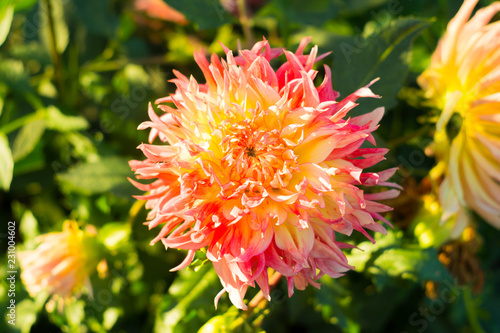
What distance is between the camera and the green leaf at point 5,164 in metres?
0.72

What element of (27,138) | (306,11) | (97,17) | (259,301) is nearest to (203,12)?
(306,11)

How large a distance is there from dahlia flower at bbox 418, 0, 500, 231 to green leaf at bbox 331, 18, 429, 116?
0.09 metres

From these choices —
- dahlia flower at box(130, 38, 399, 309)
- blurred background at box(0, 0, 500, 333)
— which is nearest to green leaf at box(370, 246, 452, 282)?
blurred background at box(0, 0, 500, 333)

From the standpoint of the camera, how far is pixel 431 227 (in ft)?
2.35

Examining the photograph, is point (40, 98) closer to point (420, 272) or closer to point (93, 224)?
point (93, 224)

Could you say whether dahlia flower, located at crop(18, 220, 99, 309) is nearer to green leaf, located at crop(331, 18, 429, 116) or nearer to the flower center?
the flower center

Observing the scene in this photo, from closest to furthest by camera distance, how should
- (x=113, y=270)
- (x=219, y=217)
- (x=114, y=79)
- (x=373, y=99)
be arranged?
1. (x=219, y=217)
2. (x=373, y=99)
3. (x=113, y=270)
4. (x=114, y=79)

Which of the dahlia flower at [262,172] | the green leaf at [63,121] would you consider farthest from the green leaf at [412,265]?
the green leaf at [63,121]

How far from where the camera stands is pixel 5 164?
0.75m

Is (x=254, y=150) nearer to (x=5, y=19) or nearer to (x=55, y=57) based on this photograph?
(x=5, y=19)

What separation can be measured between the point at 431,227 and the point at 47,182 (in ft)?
2.69

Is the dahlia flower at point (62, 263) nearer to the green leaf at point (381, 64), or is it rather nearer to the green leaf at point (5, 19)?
the green leaf at point (5, 19)

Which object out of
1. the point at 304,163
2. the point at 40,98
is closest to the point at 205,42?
the point at 40,98

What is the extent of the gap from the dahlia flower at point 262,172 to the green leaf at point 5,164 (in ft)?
1.14
